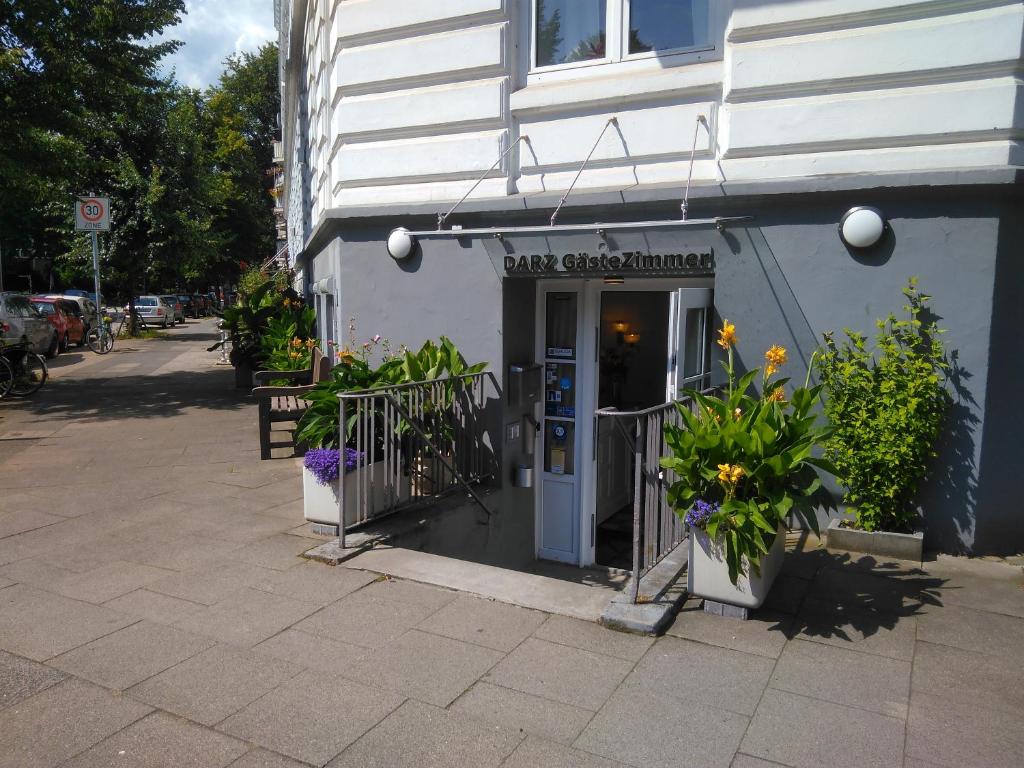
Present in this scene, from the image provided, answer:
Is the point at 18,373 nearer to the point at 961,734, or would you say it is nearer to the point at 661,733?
the point at 661,733

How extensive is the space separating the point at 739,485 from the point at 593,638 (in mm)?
1171

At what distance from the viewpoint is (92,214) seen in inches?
756

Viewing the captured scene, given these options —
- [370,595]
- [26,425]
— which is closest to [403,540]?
[370,595]

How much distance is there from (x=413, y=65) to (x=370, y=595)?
494 cm

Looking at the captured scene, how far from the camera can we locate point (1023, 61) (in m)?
5.46

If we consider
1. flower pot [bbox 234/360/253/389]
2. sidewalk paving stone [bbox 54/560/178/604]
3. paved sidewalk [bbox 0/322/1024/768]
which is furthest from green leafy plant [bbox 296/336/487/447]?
flower pot [bbox 234/360/253/389]

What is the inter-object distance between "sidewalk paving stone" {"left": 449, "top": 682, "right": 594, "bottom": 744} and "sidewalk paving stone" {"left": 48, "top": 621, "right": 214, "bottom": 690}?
152 cm

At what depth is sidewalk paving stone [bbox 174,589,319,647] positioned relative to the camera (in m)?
4.49

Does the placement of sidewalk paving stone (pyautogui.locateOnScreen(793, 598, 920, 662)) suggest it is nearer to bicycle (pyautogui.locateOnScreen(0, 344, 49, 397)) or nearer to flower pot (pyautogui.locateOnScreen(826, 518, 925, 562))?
flower pot (pyautogui.locateOnScreen(826, 518, 925, 562))

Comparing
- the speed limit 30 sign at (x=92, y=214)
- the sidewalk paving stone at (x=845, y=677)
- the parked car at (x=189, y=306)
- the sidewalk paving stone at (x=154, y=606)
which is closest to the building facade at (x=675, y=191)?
the sidewalk paving stone at (x=845, y=677)

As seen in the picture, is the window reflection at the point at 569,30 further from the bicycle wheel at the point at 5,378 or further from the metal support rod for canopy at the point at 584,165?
the bicycle wheel at the point at 5,378

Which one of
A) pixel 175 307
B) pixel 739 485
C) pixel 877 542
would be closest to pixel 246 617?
pixel 739 485

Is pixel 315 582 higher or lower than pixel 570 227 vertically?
lower

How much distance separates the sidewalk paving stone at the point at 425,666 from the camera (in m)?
3.91
